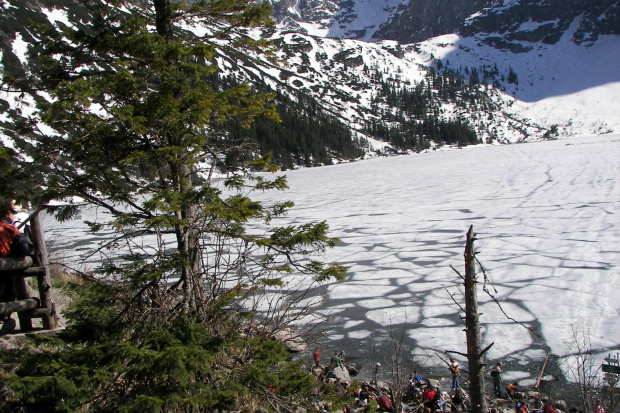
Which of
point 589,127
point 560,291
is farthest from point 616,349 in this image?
point 589,127

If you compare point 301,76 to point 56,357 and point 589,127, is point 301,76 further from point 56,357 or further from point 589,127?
point 56,357

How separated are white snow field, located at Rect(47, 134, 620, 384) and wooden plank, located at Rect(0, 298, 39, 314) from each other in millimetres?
2411

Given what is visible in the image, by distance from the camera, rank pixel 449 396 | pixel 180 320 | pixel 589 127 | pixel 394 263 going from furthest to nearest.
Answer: pixel 589 127 → pixel 394 263 → pixel 449 396 → pixel 180 320

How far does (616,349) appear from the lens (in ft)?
18.6

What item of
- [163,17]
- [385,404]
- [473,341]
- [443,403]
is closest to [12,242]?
[163,17]

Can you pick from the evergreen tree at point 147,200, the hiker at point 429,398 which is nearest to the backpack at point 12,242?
the evergreen tree at point 147,200

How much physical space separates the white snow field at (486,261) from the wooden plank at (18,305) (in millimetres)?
2411

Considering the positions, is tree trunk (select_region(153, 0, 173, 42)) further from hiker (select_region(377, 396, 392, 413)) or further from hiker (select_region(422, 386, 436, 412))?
hiker (select_region(422, 386, 436, 412))

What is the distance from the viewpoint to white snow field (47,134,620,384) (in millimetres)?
6480

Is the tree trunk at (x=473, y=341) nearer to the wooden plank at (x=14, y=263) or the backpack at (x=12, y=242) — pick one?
the wooden plank at (x=14, y=263)

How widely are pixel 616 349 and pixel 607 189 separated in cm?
1337

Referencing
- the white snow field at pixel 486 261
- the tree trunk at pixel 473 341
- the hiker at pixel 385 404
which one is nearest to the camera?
the tree trunk at pixel 473 341

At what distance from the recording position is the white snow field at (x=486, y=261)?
6.48m

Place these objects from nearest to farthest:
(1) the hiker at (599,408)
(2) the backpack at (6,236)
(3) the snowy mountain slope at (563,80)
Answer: (1) the hiker at (599,408), (2) the backpack at (6,236), (3) the snowy mountain slope at (563,80)
